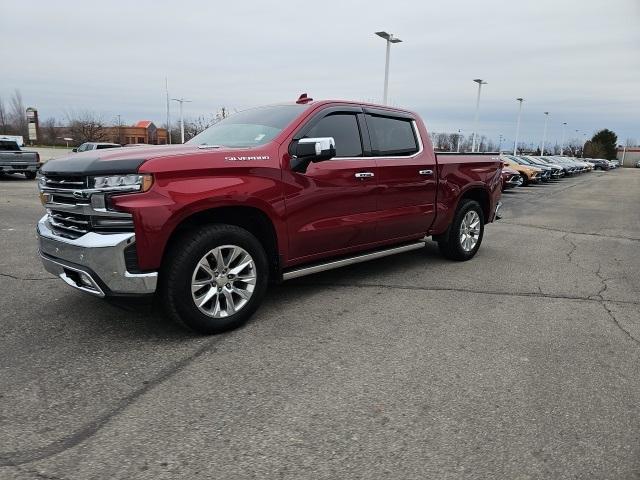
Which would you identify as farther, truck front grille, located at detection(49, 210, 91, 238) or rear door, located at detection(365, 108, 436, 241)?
rear door, located at detection(365, 108, 436, 241)

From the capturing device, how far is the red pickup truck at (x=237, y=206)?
354cm

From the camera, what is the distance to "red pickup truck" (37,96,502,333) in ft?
11.6

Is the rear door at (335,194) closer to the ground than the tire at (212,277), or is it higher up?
higher up

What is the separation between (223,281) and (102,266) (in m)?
0.91

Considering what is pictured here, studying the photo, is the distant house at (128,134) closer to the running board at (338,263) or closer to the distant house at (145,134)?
the distant house at (145,134)

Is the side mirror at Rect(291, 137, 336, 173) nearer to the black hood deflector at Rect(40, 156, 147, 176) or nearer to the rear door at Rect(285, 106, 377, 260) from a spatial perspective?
the rear door at Rect(285, 106, 377, 260)

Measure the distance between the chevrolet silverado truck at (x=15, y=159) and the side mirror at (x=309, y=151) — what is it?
19.9 meters

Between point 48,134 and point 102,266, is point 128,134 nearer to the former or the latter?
point 48,134

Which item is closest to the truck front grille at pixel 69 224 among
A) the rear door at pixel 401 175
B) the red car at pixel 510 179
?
the rear door at pixel 401 175

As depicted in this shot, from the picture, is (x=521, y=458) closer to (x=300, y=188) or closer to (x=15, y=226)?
(x=300, y=188)

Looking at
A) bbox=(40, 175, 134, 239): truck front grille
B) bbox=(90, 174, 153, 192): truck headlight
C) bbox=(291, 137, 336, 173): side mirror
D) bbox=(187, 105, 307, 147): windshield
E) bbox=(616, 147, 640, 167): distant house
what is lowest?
bbox=(616, 147, 640, 167): distant house

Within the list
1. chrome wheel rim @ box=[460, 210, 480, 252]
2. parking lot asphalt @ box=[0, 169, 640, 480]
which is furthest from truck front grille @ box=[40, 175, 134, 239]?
chrome wheel rim @ box=[460, 210, 480, 252]

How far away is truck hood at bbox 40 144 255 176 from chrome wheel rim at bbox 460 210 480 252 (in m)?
3.69

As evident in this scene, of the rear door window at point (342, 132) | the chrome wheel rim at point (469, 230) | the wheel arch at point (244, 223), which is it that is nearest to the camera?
the wheel arch at point (244, 223)
